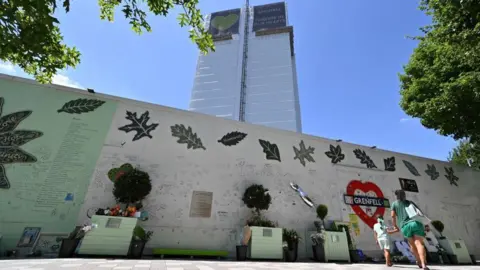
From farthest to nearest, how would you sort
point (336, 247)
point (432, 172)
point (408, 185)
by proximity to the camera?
point (432, 172) → point (408, 185) → point (336, 247)

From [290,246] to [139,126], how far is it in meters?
4.22

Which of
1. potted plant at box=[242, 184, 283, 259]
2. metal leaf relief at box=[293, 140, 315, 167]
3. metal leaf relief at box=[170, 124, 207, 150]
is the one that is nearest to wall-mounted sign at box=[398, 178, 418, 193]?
metal leaf relief at box=[293, 140, 315, 167]

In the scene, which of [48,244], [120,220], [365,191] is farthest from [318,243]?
[48,244]

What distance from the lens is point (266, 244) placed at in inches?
179

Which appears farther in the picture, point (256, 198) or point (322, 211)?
point (322, 211)

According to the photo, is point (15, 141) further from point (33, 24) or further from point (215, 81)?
point (215, 81)

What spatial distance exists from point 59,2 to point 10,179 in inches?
148

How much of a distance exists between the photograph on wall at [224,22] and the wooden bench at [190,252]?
89.3 ft

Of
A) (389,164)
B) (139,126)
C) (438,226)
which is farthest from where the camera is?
(389,164)

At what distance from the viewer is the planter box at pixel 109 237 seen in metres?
3.64

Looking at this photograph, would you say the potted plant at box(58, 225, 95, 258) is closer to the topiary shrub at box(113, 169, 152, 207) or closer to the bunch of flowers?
the bunch of flowers

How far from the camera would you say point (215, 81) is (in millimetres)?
25172

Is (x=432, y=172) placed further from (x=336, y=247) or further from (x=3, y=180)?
(x=3, y=180)

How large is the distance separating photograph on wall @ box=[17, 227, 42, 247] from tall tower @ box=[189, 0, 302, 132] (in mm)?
19611
